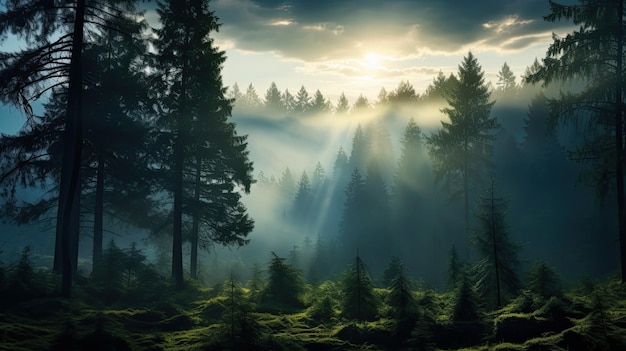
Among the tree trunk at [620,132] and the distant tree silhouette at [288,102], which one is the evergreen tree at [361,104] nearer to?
the distant tree silhouette at [288,102]

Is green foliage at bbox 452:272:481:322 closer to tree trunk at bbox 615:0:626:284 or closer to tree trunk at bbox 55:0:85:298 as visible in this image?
tree trunk at bbox 615:0:626:284

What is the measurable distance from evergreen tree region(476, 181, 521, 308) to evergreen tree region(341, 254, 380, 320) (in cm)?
418

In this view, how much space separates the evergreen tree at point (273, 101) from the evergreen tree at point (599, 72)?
164 m

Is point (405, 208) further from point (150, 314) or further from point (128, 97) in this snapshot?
point (150, 314)

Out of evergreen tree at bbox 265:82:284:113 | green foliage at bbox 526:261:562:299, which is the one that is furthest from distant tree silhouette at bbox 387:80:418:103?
green foliage at bbox 526:261:562:299

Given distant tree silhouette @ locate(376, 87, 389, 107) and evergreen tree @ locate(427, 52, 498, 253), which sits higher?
distant tree silhouette @ locate(376, 87, 389, 107)

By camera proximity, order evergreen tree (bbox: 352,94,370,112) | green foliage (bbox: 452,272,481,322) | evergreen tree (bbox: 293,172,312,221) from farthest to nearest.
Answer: evergreen tree (bbox: 352,94,370,112) → evergreen tree (bbox: 293,172,312,221) → green foliage (bbox: 452,272,481,322)

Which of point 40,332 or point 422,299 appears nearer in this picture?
point 40,332

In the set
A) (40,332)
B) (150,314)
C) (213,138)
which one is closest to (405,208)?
(213,138)

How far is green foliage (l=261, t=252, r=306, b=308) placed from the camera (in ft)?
57.6

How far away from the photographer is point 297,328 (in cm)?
1316

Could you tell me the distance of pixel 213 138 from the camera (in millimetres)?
23312

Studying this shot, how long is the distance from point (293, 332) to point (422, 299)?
508 centimetres

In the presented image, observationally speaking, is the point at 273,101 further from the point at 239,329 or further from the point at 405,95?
the point at 239,329
